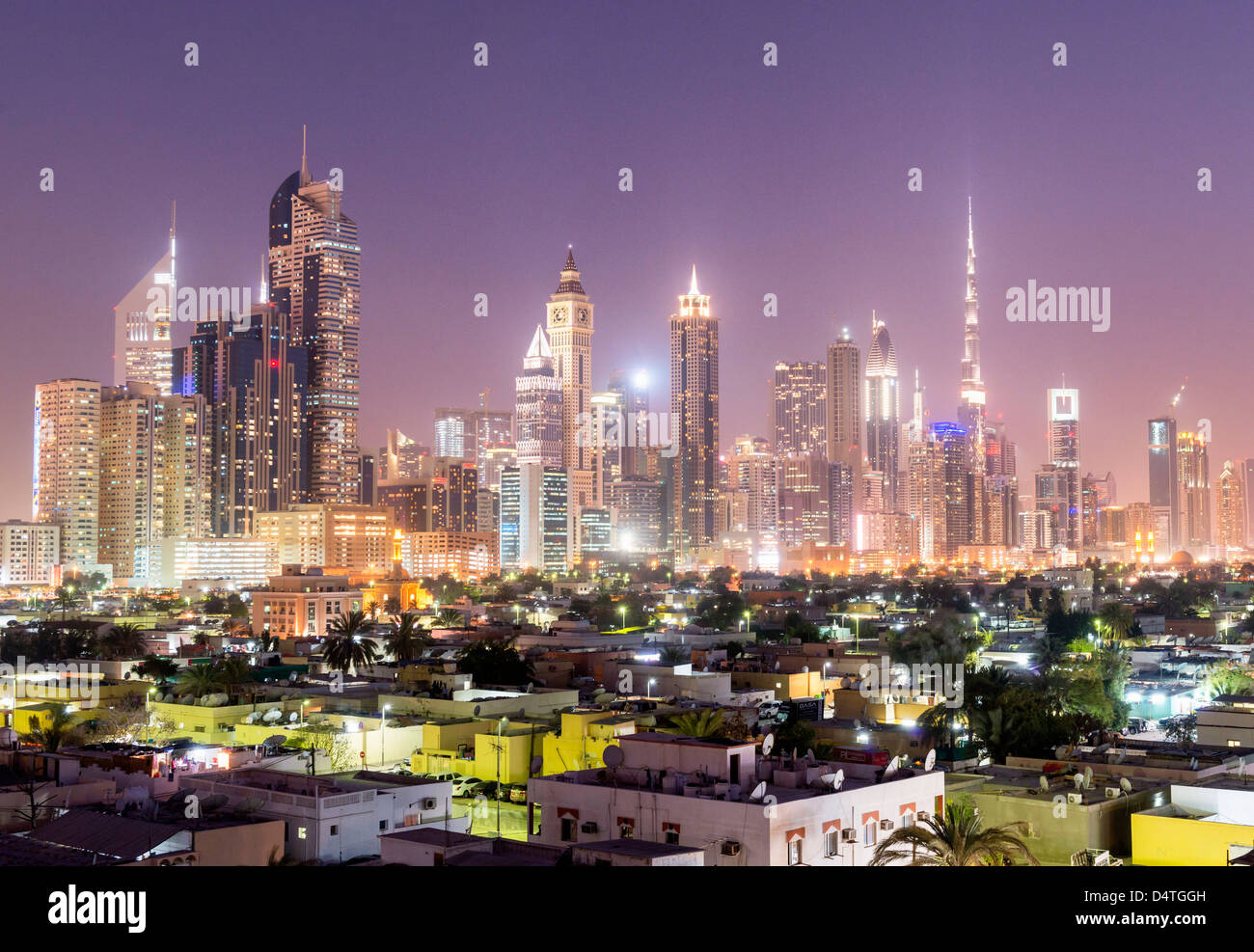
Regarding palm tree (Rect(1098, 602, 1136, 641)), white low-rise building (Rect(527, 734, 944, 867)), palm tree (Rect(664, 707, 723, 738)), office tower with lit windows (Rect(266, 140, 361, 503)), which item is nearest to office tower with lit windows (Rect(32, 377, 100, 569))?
office tower with lit windows (Rect(266, 140, 361, 503))

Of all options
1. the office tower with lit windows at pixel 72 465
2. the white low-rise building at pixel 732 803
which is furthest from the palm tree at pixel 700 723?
the office tower with lit windows at pixel 72 465

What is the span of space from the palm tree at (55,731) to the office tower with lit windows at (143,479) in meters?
112

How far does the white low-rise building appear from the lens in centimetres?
1381

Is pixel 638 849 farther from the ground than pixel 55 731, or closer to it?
farther from the ground

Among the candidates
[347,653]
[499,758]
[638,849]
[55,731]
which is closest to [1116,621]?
[347,653]

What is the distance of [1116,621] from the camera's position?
5809 cm

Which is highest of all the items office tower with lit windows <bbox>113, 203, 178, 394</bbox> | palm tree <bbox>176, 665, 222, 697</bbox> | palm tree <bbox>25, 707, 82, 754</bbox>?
office tower with lit windows <bbox>113, 203, 178, 394</bbox>

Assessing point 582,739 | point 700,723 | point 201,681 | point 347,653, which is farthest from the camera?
point 347,653

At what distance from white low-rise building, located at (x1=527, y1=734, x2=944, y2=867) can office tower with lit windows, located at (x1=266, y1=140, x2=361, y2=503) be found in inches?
5975

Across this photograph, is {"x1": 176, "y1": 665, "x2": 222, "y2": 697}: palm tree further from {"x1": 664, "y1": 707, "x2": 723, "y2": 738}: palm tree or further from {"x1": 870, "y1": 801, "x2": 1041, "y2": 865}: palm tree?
{"x1": 870, "y1": 801, "x2": 1041, "y2": 865}: palm tree

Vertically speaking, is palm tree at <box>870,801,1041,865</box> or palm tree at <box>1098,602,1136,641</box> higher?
palm tree at <box>870,801,1041,865</box>

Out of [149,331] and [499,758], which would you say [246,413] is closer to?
[149,331]

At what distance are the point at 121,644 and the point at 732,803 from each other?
39377mm

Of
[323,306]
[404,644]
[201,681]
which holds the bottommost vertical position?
[404,644]
